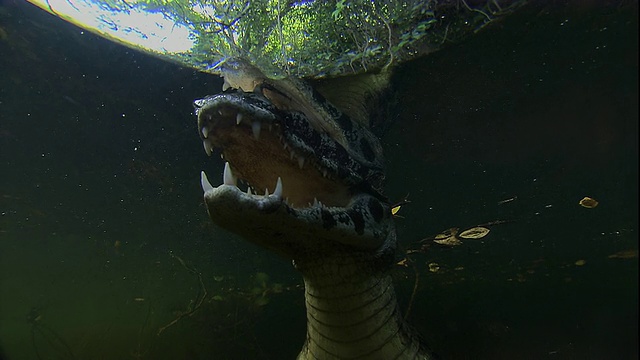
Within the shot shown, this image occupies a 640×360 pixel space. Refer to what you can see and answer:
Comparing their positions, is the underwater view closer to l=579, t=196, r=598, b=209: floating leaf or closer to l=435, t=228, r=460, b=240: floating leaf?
l=435, t=228, r=460, b=240: floating leaf

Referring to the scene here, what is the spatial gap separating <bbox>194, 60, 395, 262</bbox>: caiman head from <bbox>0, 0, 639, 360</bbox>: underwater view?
4 centimetres

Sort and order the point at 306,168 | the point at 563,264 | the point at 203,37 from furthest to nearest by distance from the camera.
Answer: the point at 563,264 < the point at 203,37 < the point at 306,168

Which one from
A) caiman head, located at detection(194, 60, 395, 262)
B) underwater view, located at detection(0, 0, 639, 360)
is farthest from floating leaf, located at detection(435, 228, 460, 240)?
caiman head, located at detection(194, 60, 395, 262)

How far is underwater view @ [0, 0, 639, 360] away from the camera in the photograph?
405 cm

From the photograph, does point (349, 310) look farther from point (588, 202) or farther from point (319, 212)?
point (588, 202)

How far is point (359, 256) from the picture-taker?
252cm

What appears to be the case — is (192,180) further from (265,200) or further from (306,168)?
(265,200)

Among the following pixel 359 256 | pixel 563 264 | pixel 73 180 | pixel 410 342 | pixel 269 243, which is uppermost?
pixel 73 180

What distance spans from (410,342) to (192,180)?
4.02m

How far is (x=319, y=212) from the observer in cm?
213

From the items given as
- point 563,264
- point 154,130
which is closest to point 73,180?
point 154,130

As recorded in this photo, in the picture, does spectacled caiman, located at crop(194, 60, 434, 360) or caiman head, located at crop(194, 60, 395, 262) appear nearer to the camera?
caiman head, located at crop(194, 60, 395, 262)

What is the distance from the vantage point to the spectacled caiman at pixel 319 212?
6.99 feet

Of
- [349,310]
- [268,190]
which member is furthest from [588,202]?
[268,190]
